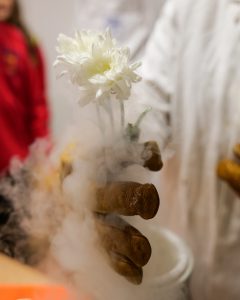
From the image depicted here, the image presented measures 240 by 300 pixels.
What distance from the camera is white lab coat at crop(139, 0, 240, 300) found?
722 mm

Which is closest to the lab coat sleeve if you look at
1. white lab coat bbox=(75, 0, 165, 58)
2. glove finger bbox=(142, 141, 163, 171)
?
glove finger bbox=(142, 141, 163, 171)

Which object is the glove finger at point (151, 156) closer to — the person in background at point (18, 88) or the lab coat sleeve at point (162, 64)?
the lab coat sleeve at point (162, 64)

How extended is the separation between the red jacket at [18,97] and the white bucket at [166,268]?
997mm

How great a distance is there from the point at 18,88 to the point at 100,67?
119cm

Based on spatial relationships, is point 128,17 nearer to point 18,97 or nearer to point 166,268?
point 18,97

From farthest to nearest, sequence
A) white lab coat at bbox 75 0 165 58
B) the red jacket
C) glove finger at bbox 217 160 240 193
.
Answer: the red jacket → white lab coat at bbox 75 0 165 58 → glove finger at bbox 217 160 240 193

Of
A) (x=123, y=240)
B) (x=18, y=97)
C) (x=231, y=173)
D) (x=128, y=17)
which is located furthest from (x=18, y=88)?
(x=123, y=240)

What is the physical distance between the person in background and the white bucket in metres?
0.99

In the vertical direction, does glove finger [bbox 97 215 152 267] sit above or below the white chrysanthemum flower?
below

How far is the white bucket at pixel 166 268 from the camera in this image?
1.52ft

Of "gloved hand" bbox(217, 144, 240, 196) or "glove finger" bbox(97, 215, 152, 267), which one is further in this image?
"gloved hand" bbox(217, 144, 240, 196)

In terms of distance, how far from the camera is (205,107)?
2.45ft

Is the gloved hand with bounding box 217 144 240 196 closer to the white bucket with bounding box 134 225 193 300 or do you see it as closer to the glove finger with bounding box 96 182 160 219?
the white bucket with bounding box 134 225 193 300

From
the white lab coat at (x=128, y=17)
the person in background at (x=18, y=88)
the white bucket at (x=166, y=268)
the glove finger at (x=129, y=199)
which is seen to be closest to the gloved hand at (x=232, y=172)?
the white bucket at (x=166, y=268)
